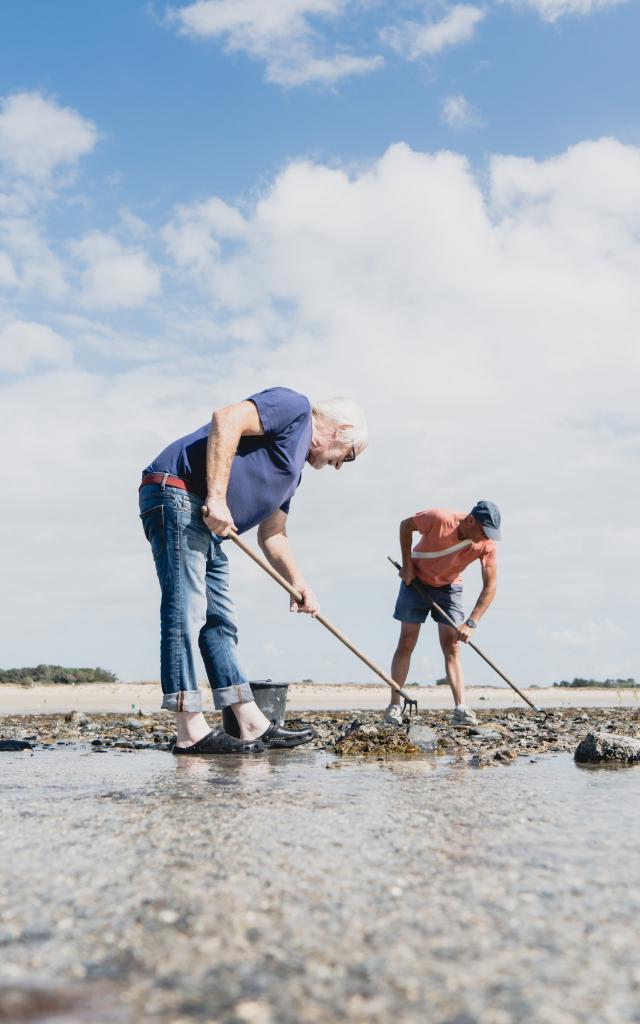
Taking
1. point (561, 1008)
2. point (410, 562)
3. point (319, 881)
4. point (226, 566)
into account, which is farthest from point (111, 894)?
point (410, 562)

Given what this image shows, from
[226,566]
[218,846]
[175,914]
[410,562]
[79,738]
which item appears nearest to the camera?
[175,914]

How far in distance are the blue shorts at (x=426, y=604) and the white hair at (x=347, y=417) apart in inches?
198

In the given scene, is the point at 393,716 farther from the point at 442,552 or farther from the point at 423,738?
the point at 423,738

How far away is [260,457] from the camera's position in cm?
578

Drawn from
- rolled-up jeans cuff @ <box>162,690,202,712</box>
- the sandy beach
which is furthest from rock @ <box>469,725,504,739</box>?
the sandy beach

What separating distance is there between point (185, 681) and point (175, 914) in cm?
363

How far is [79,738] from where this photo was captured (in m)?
8.66

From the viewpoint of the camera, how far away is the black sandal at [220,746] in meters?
5.98

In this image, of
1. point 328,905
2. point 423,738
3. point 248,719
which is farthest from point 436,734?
point 328,905

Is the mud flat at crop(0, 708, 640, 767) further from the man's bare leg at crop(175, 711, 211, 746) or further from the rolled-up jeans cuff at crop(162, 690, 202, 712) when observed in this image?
the rolled-up jeans cuff at crop(162, 690, 202, 712)

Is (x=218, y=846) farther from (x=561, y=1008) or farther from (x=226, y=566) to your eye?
(x=226, y=566)

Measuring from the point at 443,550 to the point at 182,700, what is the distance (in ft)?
18.0

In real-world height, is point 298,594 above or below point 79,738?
above

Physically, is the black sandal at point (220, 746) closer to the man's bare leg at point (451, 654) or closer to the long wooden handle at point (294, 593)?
the long wooden handle at point (294, 593)
